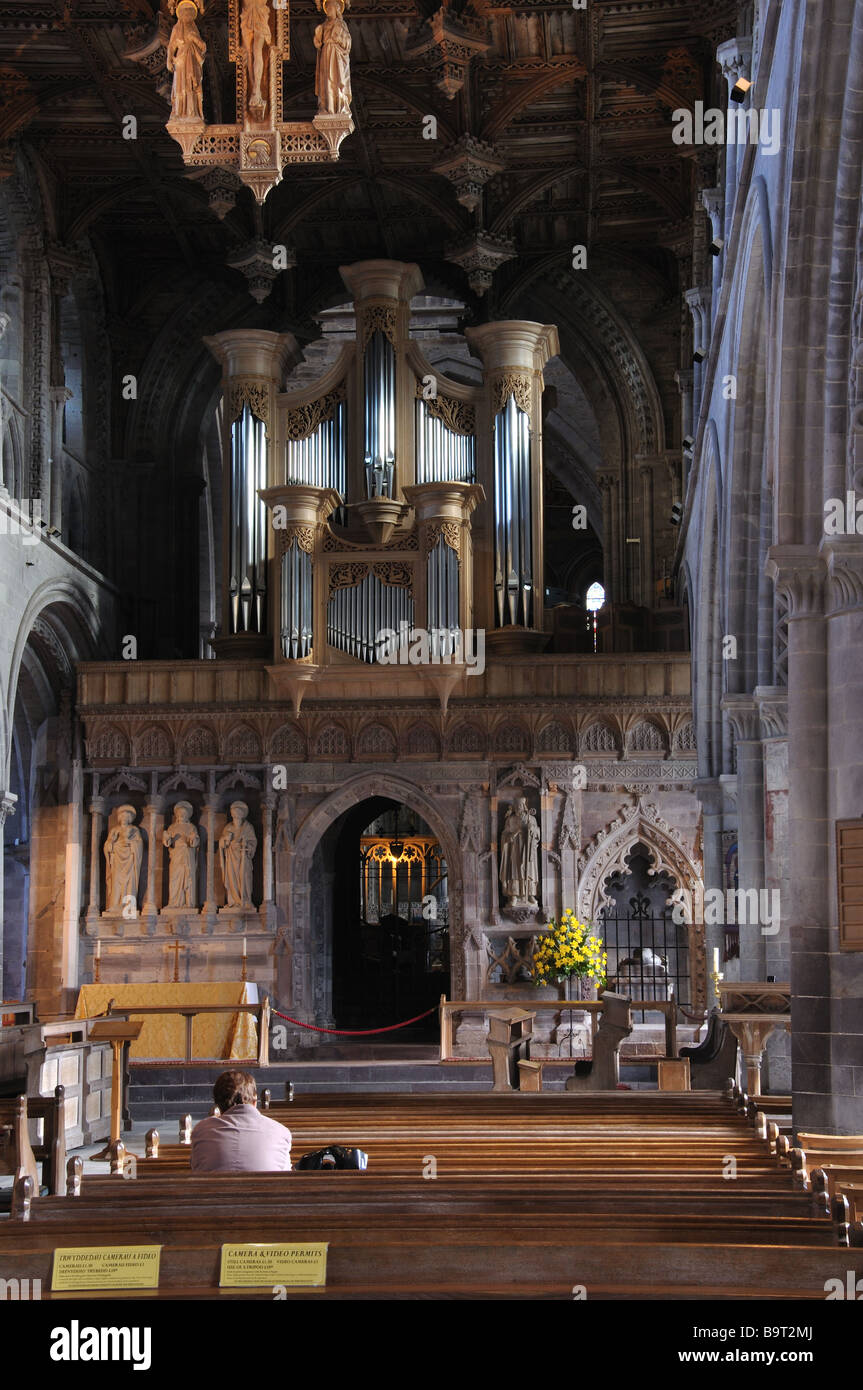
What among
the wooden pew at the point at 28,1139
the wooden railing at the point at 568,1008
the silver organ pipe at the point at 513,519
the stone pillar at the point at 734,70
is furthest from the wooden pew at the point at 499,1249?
the silver organ pipe at the point at 513,519

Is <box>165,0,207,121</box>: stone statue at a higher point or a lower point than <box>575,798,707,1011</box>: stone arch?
higher

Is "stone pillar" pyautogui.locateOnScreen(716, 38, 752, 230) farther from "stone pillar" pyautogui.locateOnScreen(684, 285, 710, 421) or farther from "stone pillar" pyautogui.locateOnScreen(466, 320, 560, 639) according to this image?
"stone pillar" pyautogui.locateOnScreen(466, 320, 560, 639)

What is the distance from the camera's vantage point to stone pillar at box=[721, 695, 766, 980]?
14852 millimetres

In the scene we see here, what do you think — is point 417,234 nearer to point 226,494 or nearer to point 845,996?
point 226,494

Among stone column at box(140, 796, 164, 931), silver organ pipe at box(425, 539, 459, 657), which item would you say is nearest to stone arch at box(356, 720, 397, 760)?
silver organ pipe at box(425, 539, 459, 657)

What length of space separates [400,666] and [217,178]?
6.01 m

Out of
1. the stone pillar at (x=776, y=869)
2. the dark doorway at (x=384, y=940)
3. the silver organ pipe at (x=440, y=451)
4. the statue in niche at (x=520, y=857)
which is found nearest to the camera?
the stone pillar at (x=776, y=869)

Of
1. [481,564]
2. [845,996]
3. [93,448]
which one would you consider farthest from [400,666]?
[845,996]

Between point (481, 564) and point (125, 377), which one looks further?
point (125, 377)

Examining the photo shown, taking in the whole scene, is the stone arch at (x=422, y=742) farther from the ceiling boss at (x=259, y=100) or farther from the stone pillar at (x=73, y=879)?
the ceiling boss at (x=259, y=100)

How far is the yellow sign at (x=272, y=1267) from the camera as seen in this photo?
453cm

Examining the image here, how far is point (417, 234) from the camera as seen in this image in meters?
23.3

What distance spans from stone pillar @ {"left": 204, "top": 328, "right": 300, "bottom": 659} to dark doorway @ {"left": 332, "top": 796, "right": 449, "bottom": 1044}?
3.33 metres

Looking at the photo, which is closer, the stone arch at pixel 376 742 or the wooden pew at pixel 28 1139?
the wooden pew at pixel 28 1139
